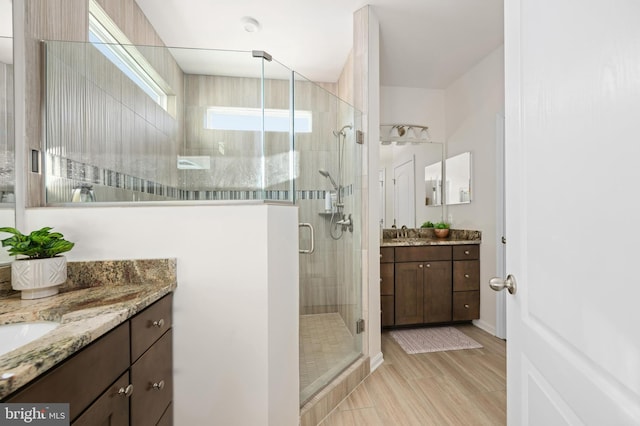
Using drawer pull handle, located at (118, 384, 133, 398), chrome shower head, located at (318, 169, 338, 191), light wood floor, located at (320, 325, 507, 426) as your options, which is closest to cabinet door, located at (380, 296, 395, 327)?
light wood floor, located at (320, 325, 507, 426)

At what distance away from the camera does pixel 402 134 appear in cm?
339

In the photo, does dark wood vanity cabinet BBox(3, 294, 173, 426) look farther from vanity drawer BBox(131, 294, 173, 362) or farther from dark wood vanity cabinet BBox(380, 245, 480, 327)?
dark wood vanity cabinet BBox(380, 245, 480, 327)

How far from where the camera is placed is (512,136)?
0.83 m

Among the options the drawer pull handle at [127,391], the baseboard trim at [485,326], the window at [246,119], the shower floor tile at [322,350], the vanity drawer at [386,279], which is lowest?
the baseboard trim at [485,326]

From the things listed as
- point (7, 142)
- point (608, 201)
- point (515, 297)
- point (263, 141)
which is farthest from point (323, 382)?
point (7, 142)

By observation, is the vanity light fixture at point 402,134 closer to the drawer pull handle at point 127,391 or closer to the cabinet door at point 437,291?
the cabinet door at point 437,291

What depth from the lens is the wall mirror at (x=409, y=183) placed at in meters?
3.38

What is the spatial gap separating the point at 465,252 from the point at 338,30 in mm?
2554

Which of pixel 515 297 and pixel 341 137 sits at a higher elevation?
pixel 341 137

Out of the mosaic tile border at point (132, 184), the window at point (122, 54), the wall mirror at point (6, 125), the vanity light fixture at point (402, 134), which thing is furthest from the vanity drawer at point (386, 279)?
the wall mirror at point (6, 125)

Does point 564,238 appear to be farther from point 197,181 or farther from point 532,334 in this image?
point 197,181

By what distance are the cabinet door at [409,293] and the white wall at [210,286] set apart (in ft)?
6.05

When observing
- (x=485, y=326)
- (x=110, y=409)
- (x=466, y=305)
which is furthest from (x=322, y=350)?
(x=485, y=326)

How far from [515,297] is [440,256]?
222 centimetres
